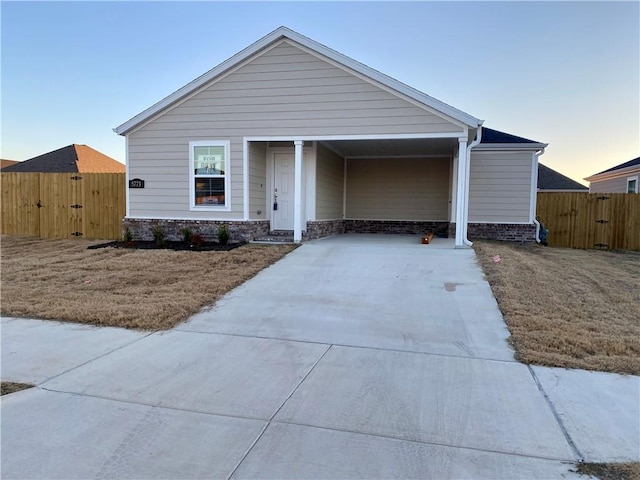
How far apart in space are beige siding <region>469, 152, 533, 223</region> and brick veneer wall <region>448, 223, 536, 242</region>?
17cm

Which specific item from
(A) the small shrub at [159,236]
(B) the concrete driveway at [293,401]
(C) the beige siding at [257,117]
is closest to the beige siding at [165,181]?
(C) the beige siding at [257,117]

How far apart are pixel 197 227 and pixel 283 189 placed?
270 cm

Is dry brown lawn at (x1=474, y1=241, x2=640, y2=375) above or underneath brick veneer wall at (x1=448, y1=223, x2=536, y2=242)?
underneath

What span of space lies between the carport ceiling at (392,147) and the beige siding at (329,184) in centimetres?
30

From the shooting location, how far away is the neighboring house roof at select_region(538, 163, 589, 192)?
29.1 metres

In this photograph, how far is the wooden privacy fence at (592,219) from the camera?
14.2 m

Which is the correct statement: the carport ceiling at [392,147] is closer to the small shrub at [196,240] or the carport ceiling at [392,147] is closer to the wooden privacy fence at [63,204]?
the small shrub at [196,240]

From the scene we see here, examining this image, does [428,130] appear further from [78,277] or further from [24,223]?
[24,223]

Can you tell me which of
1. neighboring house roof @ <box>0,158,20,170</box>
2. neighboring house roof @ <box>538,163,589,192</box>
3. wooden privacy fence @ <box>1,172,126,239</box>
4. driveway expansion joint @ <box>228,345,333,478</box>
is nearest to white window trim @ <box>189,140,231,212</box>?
wooden privacy fence @ <box>1,172,126,239</box>

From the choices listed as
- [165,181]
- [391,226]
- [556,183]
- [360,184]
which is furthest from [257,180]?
[556,183]

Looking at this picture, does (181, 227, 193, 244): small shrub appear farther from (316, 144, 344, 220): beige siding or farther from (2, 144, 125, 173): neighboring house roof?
(2, 144, 125, 173): neighboring house roof

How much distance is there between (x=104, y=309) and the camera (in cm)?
620

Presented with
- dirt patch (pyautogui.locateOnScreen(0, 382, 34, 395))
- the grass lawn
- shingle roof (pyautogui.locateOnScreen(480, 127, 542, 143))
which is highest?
shingle roof (pyautogui.locateOnScreen(480, 127, 542, 143))

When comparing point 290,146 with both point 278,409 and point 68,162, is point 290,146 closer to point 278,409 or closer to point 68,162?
point 278,409
